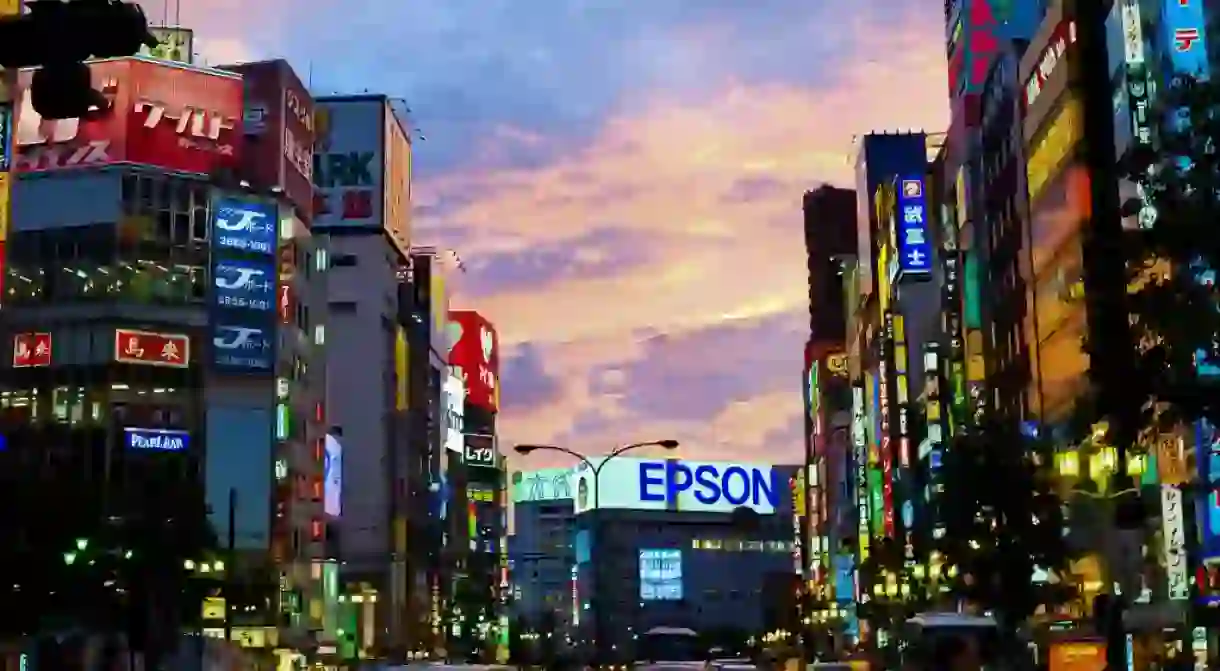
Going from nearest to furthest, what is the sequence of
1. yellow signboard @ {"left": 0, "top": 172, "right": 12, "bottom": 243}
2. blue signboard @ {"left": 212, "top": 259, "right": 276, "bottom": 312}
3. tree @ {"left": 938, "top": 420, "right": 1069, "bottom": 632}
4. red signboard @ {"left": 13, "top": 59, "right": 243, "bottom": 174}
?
tree @ {"left": 938, "top": 420, "right": 1069, "bottom": 632}, yellow signboard @ {"left": 0, "top": 172, "right": 12, "bottom": 243}, red signboard @ {"left": 13, "top": 59, "right": 243, "bottom": 174}, blue signboard @ {"left": 212, "top": 259, "right": 276, "bottom": 312}

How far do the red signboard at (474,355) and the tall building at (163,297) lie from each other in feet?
280

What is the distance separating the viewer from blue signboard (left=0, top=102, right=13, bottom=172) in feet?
184

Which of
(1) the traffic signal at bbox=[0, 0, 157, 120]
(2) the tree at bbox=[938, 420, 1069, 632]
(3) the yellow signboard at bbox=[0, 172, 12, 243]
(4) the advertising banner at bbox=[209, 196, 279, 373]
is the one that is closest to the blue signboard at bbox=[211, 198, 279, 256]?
(4) the advertising banner at bbox=[209, 196, 279, 373]

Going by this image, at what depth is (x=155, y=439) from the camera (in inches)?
3802

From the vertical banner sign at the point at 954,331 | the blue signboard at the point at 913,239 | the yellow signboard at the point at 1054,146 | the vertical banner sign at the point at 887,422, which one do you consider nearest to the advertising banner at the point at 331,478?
the vertical banner sign at the point at 887,422

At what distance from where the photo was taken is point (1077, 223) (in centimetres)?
5928

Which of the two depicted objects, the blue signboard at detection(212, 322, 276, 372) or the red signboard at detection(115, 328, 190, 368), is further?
the blue signboard at detection(212, 322, 276, 372)

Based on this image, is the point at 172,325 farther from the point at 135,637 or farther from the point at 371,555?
the point at 135,637

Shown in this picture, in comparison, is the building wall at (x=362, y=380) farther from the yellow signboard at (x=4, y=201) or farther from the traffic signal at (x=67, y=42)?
the traffic signal at (x=67, y=42)

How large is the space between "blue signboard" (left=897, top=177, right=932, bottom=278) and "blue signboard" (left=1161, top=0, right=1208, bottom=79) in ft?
162

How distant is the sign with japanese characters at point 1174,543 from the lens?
44906 millimetres

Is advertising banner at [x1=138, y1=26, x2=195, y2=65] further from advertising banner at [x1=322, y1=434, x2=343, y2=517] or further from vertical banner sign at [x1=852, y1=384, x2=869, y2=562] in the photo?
vertical banner sign at [x1=852, y1=384, x2=869, y2=562]

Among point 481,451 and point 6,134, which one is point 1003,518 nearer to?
point 6,134

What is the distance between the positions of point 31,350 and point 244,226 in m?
14.7
